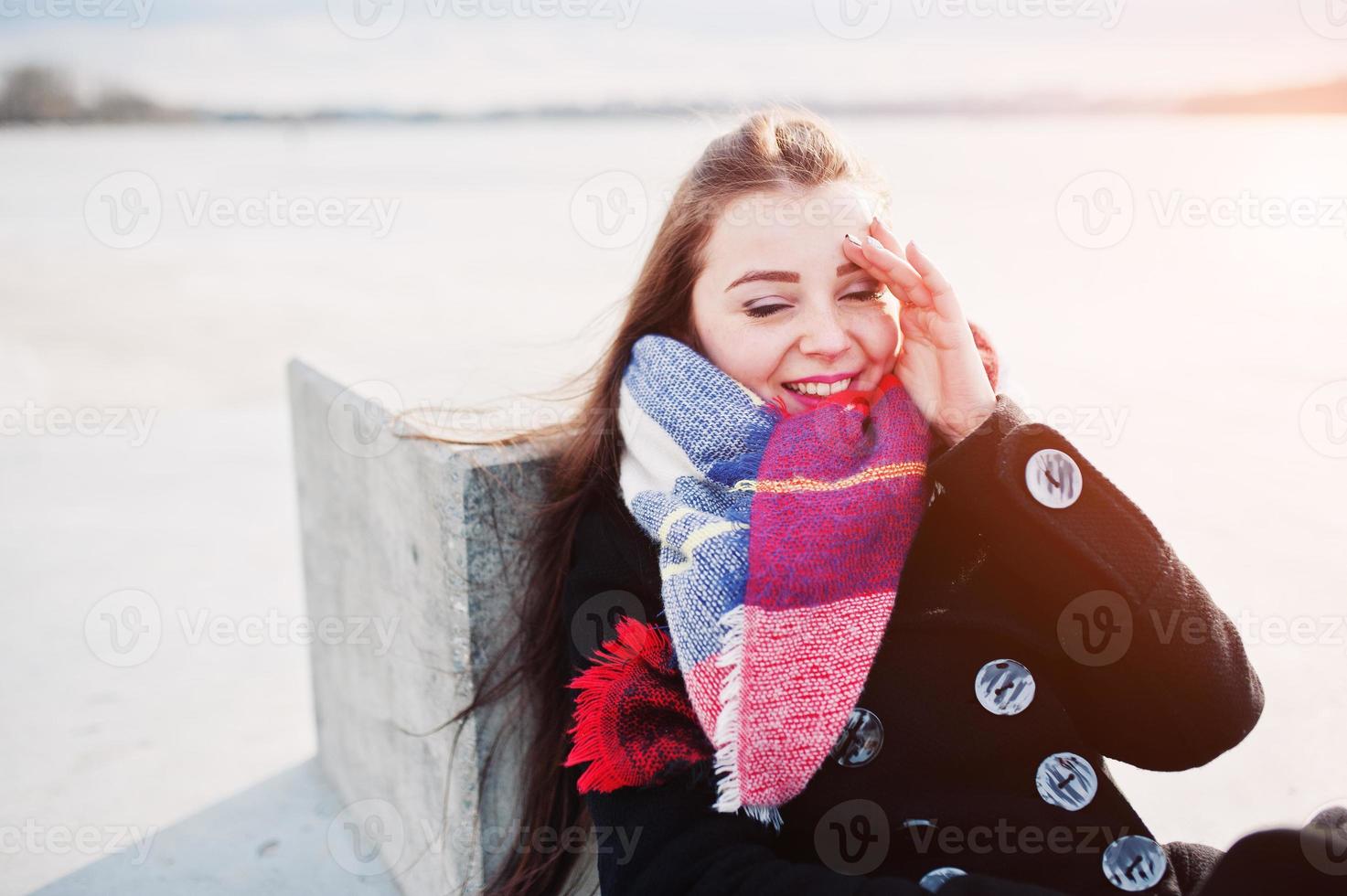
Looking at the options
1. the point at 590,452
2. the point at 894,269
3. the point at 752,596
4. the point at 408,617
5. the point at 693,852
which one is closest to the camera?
the point at 693,852

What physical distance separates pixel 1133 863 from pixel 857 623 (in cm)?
56

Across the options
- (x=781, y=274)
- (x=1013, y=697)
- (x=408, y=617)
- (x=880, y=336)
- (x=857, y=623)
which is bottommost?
(x=408, y=617)

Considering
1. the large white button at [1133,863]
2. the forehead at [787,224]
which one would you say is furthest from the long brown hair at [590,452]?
the large white button at [1133,863]

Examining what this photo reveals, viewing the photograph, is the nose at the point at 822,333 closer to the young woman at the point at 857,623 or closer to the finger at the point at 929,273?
the young woman at the point at 857,623

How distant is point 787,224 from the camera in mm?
1912

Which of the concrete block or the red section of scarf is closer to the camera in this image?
the red section of scarf

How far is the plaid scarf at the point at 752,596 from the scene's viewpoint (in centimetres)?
155

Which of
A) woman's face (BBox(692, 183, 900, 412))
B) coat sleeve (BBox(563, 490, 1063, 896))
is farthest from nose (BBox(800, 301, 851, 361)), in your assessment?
coat sleeve (BBox(563, 490, 1063, 896))

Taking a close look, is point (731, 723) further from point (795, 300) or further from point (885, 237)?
point (885, 237)

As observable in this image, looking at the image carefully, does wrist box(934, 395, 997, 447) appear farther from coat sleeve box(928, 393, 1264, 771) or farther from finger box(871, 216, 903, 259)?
finger box(871, 216, 903, 259)

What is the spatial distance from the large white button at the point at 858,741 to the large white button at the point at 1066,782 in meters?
0.26

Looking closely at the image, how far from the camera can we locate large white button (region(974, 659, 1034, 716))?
1.66 metres

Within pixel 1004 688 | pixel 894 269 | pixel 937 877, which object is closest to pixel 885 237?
pixel 894 269

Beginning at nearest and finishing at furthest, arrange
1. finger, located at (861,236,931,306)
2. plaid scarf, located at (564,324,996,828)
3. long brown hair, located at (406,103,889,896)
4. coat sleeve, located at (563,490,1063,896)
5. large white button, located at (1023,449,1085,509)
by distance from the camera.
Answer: coat sleeve, located at (563,490,1063,896) < plaid scarf, located at (564,324,996,828) < large white button, located at (1023,449,1085,509) < finger, located at (861,236,931,306) < long brown hair, located at (406,103,889,896)
